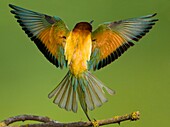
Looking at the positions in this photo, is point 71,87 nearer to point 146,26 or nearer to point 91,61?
point 91,61

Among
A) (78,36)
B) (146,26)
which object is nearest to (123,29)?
(146,26)

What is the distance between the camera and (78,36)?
1403mm

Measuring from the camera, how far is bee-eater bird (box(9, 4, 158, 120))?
1.40 m

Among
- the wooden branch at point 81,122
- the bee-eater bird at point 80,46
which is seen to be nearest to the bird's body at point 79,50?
the bee-eater bird at point 80,46

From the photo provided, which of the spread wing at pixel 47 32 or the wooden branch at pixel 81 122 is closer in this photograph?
the wooden branch at pixel 81 122

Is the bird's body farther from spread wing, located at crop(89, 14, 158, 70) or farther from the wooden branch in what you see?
the wooden branch

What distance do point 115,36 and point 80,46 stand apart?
0.53 ft

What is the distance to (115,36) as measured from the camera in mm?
1526

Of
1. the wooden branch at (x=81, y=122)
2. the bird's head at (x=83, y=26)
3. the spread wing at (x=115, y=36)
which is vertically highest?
the bird's head at (x=83, y=26)

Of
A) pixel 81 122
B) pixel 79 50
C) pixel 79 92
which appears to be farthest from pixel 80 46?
pixel 81 122

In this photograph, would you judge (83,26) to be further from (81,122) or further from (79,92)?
(81,122)

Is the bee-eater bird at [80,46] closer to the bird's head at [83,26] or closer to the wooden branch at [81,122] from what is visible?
the bird's head at [83,26]

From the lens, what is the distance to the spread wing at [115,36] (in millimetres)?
1466

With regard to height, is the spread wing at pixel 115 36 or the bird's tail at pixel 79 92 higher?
the spread wing at pixel 115 36
